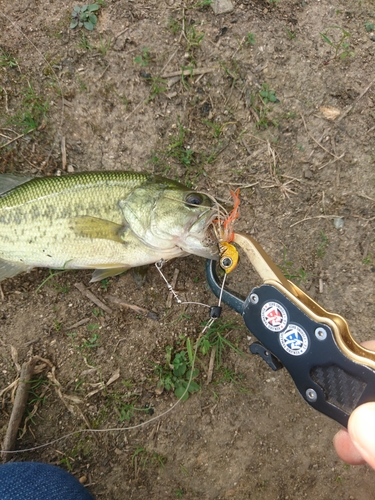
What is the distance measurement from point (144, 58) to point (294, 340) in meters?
3.15

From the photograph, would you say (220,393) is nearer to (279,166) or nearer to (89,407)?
(89,407)

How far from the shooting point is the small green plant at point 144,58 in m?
3.94

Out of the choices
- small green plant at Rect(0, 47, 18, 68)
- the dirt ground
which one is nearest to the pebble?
the dirt ground

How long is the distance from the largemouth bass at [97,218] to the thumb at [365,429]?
177 cm

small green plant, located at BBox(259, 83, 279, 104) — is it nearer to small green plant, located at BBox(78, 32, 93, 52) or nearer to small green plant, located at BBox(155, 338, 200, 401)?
small green plant, located at BBox(78, 32, 93, 52)

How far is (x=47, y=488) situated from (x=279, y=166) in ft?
12.2

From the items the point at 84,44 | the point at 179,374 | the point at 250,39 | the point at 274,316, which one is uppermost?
the point at 250,39

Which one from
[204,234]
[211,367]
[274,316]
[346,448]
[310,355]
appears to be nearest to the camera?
[310,355]

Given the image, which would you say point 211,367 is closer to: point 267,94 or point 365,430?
point 365,430

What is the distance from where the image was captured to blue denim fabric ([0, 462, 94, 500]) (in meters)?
3.19

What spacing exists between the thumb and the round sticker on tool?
703 millimetres

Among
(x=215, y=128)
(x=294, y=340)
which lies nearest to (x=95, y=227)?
(x=215, y=128)

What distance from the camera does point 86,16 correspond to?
3932 mm

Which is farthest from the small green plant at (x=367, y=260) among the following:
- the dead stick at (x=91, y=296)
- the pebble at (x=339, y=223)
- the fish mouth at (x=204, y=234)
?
the dead stick at (x=91, y=296)
